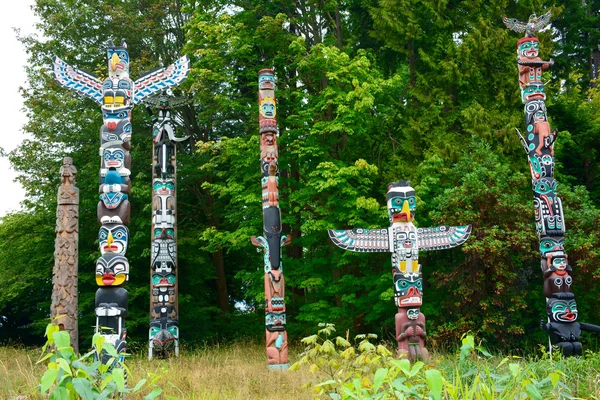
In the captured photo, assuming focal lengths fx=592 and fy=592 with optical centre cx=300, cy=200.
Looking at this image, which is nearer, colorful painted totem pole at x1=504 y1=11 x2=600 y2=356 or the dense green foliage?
colorful painted totem pole at x1=504 y1=11 x2=600 y2=356

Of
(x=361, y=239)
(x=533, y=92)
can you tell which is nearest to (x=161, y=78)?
(x=361, y=239)

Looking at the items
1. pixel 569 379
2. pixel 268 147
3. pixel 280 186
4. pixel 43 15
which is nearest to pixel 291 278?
pixel 280 186

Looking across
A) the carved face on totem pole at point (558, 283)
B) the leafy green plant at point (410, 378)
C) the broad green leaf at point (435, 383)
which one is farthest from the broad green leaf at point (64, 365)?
the carved face on totem pole at point (558, 283)

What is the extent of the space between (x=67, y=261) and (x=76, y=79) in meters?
2.78

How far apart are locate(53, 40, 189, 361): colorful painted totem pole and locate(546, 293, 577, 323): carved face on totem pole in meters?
6.36

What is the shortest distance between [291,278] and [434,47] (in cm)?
684

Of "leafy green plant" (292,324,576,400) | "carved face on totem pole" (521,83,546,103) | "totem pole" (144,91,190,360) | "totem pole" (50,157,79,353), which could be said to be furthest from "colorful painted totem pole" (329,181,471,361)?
"totem pole" (50,157,79,353)

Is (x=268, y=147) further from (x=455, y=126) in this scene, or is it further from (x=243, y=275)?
(x=455, y=126)

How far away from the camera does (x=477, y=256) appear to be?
1157cm

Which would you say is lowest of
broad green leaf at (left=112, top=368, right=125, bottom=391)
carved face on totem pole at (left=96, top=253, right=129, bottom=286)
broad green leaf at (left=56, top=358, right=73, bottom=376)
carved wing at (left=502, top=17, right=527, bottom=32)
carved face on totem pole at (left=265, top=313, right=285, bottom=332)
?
carved face on totem pole at (left=265, top=313, right=285, bottom=332)

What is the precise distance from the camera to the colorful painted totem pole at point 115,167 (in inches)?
302

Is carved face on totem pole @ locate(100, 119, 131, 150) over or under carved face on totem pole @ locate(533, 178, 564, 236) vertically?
over

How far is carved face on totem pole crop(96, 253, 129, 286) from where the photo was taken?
7.76 m

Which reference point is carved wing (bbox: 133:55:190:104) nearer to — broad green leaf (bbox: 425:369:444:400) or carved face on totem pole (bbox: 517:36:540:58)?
carved face on totem pole (bbox: 517:36:540:58)
